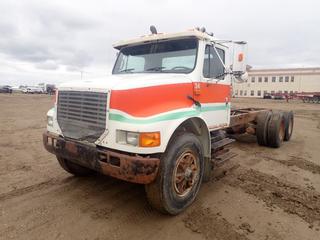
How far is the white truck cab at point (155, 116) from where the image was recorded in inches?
139

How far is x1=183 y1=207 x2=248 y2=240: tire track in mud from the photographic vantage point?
137 inches

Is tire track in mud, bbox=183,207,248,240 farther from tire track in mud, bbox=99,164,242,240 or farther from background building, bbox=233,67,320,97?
background building, bbox=233,67,320,97

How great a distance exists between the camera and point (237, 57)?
461 cm

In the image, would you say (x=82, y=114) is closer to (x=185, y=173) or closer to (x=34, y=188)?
(x=185, y=173)

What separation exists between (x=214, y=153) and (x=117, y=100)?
2.33 meters

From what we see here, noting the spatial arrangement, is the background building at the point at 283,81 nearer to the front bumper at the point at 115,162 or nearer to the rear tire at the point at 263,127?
the rear tire at the point at 263,127

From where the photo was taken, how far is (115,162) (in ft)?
11.6

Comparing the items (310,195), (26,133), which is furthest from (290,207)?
(26,133)

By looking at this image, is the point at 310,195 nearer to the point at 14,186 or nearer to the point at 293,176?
the point at 293,176

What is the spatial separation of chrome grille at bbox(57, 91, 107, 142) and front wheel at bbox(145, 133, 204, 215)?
0.97 m

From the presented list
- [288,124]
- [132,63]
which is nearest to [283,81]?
[288,124]

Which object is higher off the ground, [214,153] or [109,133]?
[109,133]

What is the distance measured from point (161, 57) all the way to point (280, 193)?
3124 millimetres

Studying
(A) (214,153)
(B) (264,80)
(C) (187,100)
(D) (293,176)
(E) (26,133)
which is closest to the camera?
(C) (187,100)
